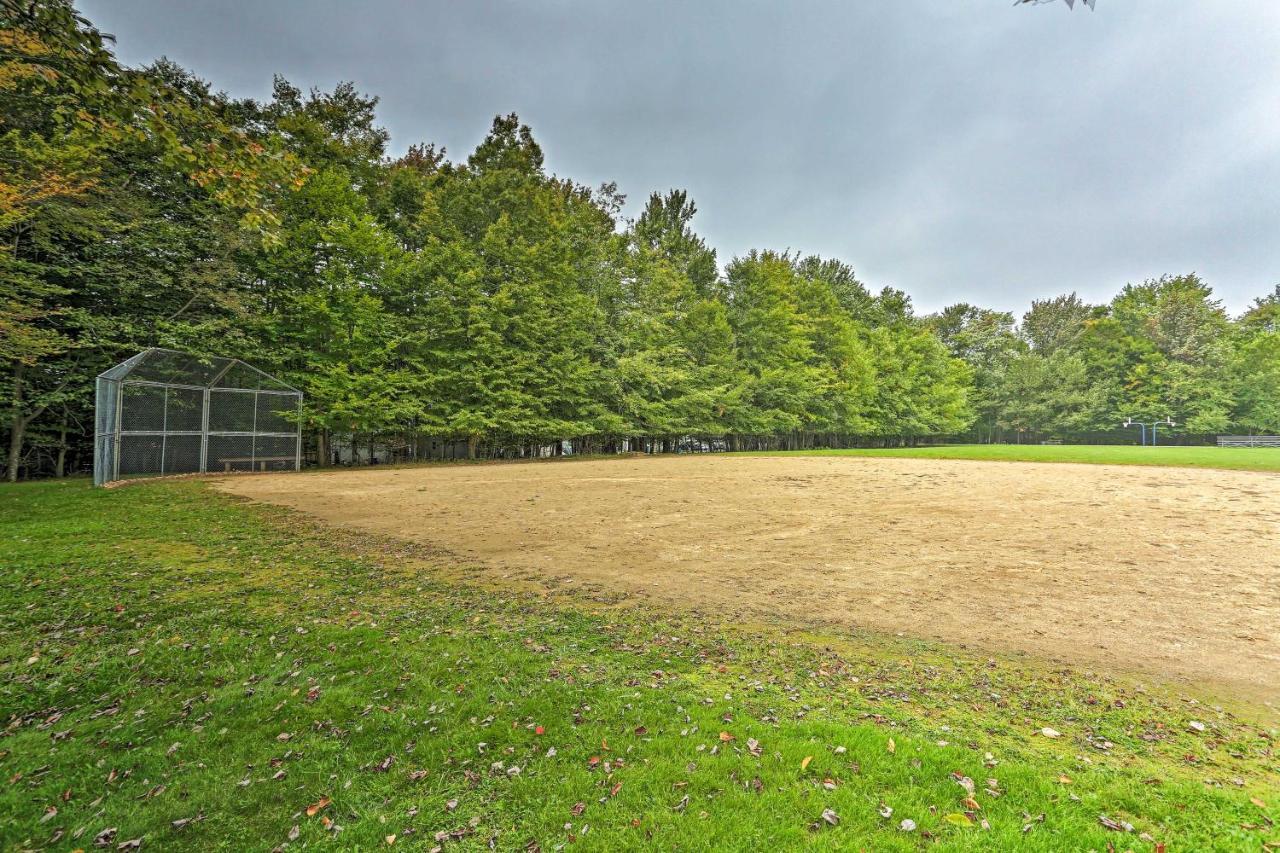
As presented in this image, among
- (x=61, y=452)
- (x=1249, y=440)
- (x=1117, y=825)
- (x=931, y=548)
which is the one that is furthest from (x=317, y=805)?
(x=1249, y=440)

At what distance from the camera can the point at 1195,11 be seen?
3113 mm

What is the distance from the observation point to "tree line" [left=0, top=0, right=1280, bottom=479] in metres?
9.79

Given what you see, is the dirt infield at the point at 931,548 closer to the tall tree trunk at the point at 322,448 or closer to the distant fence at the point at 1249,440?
the tall tree trunk at the point at 322,448

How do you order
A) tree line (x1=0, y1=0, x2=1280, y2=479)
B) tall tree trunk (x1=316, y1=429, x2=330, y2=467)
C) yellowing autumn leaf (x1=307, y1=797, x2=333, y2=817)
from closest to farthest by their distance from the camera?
yellowing autumn leaf (x1=307, y1=797, x2=333, y2=817) → tree line (x1=0, y1=0, x2=1280, y2=479) → tall tree trunk (x1=316, y1=429, x2=330, y2=467)

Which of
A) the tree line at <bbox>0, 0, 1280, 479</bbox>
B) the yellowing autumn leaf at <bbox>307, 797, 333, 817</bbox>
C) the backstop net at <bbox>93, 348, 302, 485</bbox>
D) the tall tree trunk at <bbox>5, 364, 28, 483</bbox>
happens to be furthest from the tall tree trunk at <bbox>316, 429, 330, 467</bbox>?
the yellowing autumn leaf at <bbox>307, 797, 333, 817</bbox>

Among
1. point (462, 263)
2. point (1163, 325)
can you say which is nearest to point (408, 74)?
point (462, 263)

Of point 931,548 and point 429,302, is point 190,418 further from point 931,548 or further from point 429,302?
point 931,548

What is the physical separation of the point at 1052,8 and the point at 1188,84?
314 centimetres

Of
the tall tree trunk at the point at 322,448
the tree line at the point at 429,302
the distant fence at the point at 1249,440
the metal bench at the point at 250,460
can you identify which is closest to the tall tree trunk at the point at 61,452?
the tree line at the point at 429,302

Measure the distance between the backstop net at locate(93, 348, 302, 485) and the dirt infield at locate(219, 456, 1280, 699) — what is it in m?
3.48

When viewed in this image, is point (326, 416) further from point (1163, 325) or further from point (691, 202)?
point (1163, 325)

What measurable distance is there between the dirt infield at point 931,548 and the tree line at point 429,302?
5.43 metres

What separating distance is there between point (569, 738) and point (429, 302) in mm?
22233

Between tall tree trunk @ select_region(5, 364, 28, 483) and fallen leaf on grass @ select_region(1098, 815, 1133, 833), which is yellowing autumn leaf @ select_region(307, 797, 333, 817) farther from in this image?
tall tree trunk @ select_region(5, 364, 28, 483)
